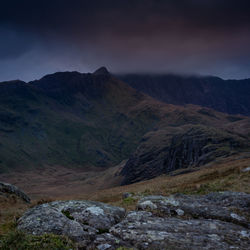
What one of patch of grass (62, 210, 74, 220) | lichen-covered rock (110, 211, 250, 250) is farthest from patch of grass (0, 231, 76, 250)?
patch of grass (62, 210, 74, 220)

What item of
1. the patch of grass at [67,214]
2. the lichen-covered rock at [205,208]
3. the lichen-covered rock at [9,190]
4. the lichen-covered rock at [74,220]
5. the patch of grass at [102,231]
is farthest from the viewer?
the lichen-covered rock at [9,190]

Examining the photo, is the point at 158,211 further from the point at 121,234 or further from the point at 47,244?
the point at 47,244

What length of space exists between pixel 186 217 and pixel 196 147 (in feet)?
621

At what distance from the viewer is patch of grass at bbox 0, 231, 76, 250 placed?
684 centimetres

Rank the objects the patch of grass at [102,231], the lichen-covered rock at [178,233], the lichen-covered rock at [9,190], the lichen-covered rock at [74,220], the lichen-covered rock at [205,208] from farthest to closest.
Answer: the lichen-covered rock at [9,190], the lichen-covered rock at [205,208], the patch of grass at [102,231], the lichen-covered rock at [74,220], the lichen-covered rock at [178,233]

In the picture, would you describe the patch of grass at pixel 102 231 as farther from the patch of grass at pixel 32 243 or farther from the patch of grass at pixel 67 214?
the patch of grass at pixel 32 243

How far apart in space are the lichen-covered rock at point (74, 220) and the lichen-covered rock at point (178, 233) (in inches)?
26.6

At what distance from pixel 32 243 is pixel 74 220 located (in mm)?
2773

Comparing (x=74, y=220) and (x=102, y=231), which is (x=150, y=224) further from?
(x=74, y=220)

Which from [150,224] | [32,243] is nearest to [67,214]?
[32,243]

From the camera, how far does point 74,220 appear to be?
9688 mm

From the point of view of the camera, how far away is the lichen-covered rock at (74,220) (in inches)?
334

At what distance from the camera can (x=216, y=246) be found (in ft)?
27.1

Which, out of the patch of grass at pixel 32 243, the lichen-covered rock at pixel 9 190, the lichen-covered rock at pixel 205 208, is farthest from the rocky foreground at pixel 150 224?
the lichen-covered rock at pixel 9 190
